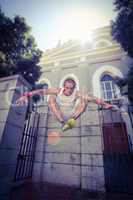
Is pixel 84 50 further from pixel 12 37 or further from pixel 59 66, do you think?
pixel 12 37

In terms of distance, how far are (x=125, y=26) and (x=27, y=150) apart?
7.64m

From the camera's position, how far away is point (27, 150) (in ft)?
15.1

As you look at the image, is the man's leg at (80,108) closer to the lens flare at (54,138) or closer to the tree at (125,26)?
the lens flare at (54,138)

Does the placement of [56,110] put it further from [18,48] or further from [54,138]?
[18,48]

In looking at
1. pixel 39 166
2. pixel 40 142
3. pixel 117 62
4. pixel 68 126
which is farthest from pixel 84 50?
pixel 39 166

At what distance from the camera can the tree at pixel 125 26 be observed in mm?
6180

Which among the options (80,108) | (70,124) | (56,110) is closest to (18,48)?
(56,110)

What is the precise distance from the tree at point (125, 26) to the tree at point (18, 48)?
466 cm

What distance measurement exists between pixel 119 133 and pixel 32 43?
277 inches

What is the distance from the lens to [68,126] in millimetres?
5098

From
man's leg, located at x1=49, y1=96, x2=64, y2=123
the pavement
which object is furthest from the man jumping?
the pavement

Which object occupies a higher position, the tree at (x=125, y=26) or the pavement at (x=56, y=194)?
the tree at (x=125, y=26)

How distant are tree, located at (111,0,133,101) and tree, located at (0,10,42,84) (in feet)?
15.3

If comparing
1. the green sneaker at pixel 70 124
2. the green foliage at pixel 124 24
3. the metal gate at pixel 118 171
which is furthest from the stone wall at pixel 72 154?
the green foliage at pixel 124 24
